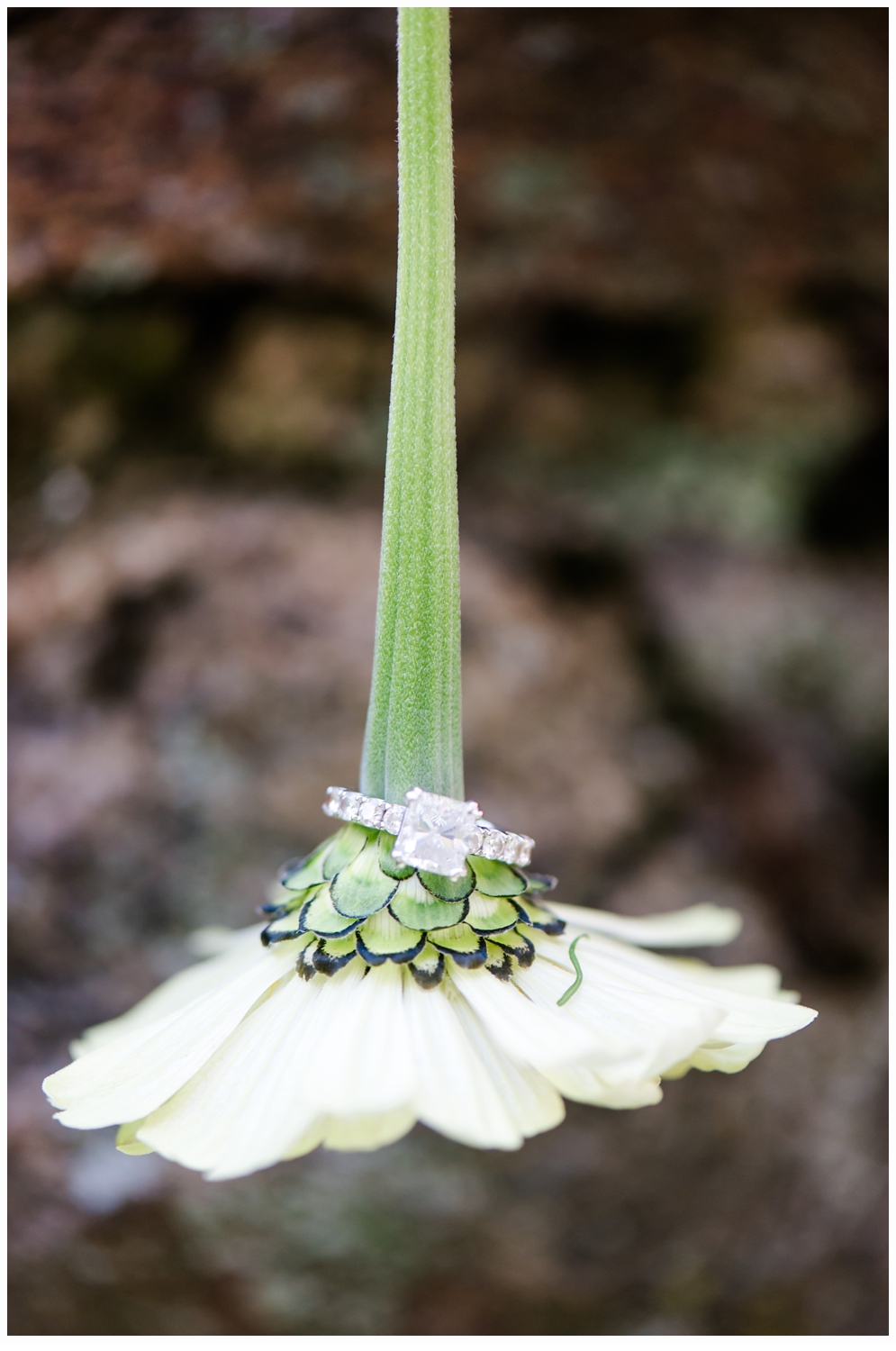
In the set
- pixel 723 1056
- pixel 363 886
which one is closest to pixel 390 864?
pixel 363 886

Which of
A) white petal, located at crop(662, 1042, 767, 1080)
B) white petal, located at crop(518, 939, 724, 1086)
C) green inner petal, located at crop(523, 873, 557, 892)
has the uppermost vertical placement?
green inner petal, located at crop(523, 873, 557, 892)

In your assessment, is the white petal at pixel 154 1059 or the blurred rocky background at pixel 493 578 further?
the blurred rocky background at pixel 493 578

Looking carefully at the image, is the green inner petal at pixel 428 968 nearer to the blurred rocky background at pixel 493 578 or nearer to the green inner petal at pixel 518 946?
the green inner petal at pixel 518 946

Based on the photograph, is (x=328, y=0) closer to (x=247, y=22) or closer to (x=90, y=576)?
(x=247, y=22)

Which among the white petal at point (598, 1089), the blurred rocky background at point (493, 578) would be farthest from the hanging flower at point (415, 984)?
the blurred rocky background at point (493, 578)

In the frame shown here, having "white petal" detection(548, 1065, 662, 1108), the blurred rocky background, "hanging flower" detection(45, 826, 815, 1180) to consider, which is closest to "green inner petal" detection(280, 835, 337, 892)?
"hanging flower" detection(45, 826, 815, 1180)

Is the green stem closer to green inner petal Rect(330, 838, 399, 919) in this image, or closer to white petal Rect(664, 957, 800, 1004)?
green inner petal Rect(330, 838, 399, 919)

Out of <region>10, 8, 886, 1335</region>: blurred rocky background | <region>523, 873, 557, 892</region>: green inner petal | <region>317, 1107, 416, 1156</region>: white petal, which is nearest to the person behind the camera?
<region>317, 1107, 416, 1156</region>: white petal

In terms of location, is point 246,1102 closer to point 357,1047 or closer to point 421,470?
point 357,1047
